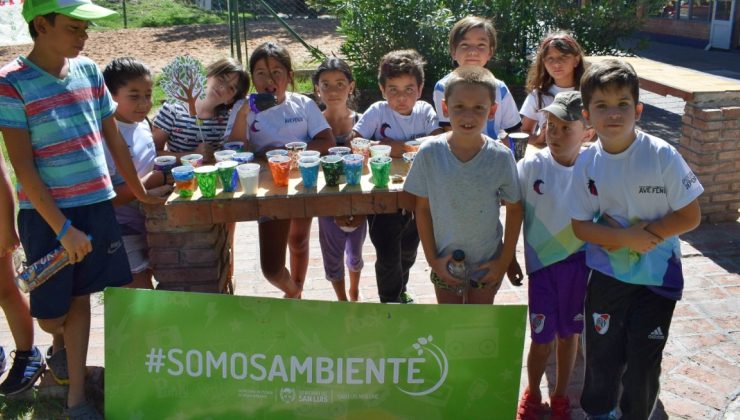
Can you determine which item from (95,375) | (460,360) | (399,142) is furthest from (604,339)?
(95,375)

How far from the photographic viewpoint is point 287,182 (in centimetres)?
326

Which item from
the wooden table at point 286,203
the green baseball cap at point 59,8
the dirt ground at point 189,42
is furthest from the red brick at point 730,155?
the dirt ground at point 189,42

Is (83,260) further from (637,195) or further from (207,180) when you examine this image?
(637,195)

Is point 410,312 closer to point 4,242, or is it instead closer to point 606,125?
point 606,125

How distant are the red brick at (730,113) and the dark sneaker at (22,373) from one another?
5.06 metres

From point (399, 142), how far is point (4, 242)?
Answer: 2003 millimetres

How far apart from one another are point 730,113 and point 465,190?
3.49 metres

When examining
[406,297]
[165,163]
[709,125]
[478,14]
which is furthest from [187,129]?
[478,14]

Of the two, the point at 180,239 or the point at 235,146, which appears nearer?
the point at 180,239

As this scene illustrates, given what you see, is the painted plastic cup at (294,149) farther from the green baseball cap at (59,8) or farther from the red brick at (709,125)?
the red brick at (709,125)

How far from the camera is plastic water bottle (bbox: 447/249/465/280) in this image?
9.84 feet

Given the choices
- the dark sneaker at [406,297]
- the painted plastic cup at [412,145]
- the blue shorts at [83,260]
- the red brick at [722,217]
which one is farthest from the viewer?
the red brick at [722,217]

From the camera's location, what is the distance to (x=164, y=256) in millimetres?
3445

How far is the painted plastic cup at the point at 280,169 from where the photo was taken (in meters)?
3.20
